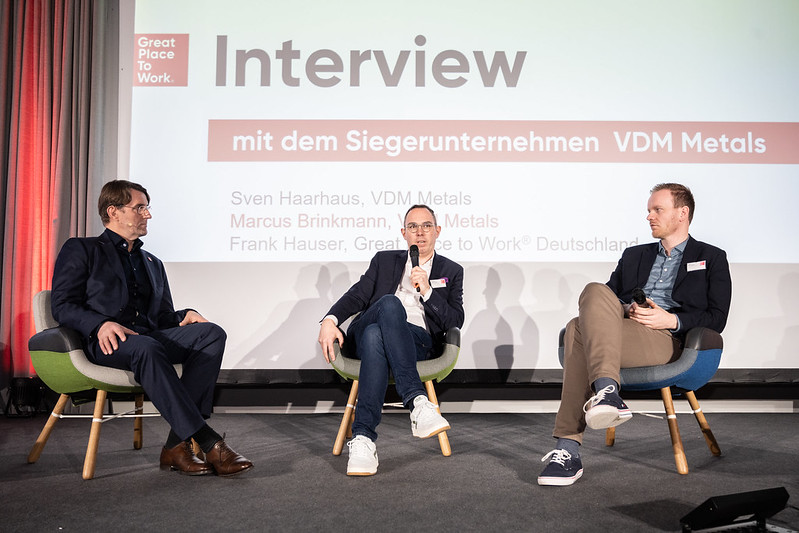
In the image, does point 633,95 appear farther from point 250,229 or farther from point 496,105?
point 250,229

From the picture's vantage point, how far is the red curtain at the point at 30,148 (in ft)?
12.1

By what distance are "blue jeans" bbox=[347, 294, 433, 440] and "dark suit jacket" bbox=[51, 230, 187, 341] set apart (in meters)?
0.93

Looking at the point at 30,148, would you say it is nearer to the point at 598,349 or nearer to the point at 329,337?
the point at 329,337

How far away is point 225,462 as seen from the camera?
7.06 ft

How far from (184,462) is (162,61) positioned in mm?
2434

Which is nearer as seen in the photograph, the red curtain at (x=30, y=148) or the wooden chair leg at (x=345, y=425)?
the wooden chair leg at (x=345, y=425)

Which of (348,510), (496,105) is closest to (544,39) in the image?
(496,105)

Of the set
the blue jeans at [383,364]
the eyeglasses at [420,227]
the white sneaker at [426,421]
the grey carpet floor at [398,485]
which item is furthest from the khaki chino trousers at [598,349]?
the eyeglasses at [420,227]

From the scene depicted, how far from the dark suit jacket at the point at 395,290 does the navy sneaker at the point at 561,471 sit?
0.80 metres

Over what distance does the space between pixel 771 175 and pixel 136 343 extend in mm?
3380

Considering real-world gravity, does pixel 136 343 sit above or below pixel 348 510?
above

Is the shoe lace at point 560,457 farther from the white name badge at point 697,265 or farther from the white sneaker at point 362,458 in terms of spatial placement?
the white name badge at point 697,265

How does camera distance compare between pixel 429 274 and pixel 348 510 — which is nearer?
pixel 348 510

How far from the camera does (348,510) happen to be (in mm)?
1777
